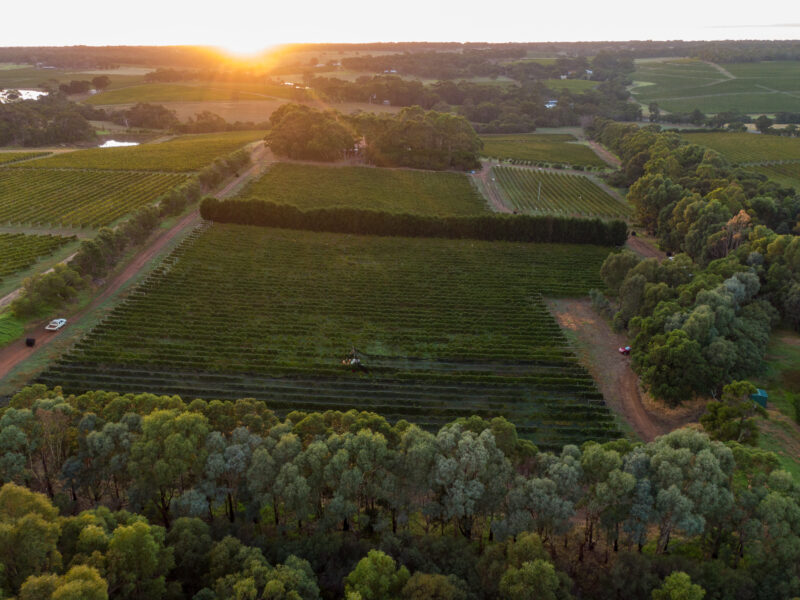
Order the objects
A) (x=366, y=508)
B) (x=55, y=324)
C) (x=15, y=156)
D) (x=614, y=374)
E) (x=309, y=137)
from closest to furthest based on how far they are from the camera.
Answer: (x=366, y=508)
(x=614, y=374)
(x=55, y=324)
(x=309, y=137)
(x=15, y=156)

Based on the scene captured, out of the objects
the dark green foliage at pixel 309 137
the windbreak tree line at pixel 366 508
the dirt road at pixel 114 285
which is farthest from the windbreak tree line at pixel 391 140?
the windbreak tree line at pixel 366 508

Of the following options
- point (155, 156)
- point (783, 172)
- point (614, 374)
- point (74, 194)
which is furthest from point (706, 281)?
point (155, 156)

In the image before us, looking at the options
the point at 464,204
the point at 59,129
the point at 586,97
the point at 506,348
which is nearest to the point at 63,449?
the point at 506,348

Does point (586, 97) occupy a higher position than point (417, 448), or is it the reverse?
point (586, 97)

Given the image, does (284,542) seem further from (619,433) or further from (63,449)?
(619,433)

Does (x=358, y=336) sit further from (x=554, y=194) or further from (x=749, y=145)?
(x=749, y=145)

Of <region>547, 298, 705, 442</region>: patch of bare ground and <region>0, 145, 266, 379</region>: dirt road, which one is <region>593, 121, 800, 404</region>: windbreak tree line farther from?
<region>0, 145, 266, 379</region>: dirt road
